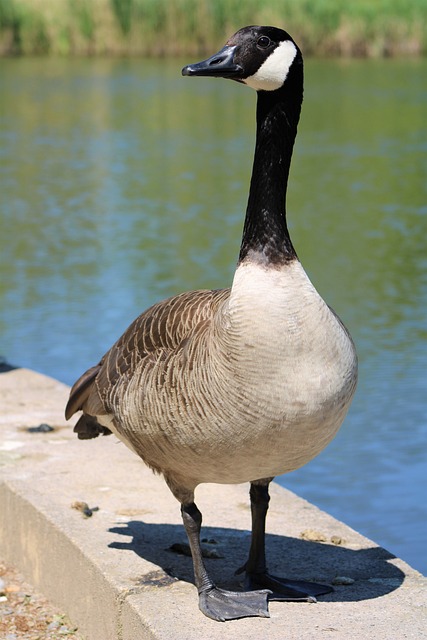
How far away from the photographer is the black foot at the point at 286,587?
3920 millimetres

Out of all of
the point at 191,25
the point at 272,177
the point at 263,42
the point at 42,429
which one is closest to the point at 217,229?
the point at 42,429

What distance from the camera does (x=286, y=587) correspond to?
157 inches

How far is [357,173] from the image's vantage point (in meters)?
16.8

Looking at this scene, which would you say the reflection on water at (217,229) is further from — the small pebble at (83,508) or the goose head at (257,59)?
the goose head at (257,59)

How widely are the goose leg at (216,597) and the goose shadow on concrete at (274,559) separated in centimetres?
21

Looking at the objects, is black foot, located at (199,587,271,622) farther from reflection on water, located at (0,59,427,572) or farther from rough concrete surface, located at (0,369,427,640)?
reflection on water, located at (0,59,427,572)

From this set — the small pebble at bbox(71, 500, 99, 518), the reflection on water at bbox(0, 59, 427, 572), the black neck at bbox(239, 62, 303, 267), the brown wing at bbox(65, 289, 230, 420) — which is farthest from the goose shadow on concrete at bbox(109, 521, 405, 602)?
the reflection on water at bbox(0, 59, 427, 572)

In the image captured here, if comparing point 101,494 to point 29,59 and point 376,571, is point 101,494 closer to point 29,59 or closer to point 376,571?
point 376,571

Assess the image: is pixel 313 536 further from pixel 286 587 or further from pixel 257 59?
pixel 257 59

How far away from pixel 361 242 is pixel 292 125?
8.68 meters

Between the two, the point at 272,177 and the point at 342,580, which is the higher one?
the point at 272,177

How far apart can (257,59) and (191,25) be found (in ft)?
104

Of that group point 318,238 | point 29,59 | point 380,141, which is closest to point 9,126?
point 380,141

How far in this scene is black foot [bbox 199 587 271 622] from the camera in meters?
3.74
